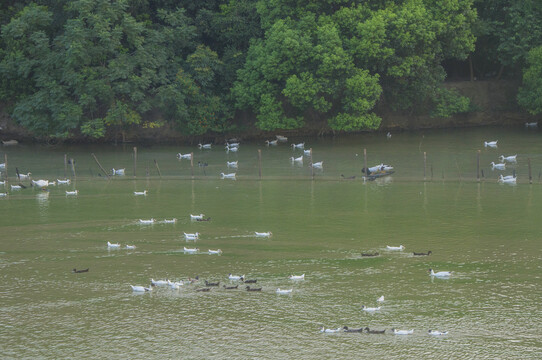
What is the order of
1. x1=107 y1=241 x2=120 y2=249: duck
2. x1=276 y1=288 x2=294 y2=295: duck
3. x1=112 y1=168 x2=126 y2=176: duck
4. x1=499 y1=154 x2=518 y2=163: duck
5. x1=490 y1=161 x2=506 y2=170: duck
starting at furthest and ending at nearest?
x1=499 y1=154 x2=518 y2=163: duck
x1=112 y1=168 x2=126 y2=176: duck
x1=490 y1=161 x2=506 y2=170: duck
x1=107 y1=241 x2=120 y2=249: duck
x1=276 y1=288 x2=294 y2=295: duck

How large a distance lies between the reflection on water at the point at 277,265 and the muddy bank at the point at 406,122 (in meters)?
12.6

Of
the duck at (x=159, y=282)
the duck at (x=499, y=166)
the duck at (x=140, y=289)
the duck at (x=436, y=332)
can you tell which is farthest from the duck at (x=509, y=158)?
the duck at (x=140, y=289)

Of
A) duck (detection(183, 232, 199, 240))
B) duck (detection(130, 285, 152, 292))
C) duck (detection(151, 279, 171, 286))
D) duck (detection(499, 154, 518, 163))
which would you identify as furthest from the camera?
duck (detection(499, 154, 518, 163))

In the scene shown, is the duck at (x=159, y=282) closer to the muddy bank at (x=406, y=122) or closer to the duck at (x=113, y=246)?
the duck at (x=113, y=246)

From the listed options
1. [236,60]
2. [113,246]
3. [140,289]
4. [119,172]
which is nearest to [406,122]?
[236,60]

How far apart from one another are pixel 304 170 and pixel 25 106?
68.0 feet

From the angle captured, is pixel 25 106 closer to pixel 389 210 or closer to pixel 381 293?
pixel 389 210

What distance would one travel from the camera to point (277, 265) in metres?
33.2

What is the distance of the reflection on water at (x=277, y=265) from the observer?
2653 cm

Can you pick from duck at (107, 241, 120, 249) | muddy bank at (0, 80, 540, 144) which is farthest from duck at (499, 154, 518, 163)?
duck at (107, 241, 120, 249)

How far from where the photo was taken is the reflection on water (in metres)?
26.5

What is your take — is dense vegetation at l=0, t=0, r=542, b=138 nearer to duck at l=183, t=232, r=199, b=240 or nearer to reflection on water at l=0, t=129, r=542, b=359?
reflection on water at l=0, t=129, r=542, b=359

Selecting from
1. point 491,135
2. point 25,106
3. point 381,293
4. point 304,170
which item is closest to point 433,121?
point 491,135

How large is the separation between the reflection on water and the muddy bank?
12649mm
